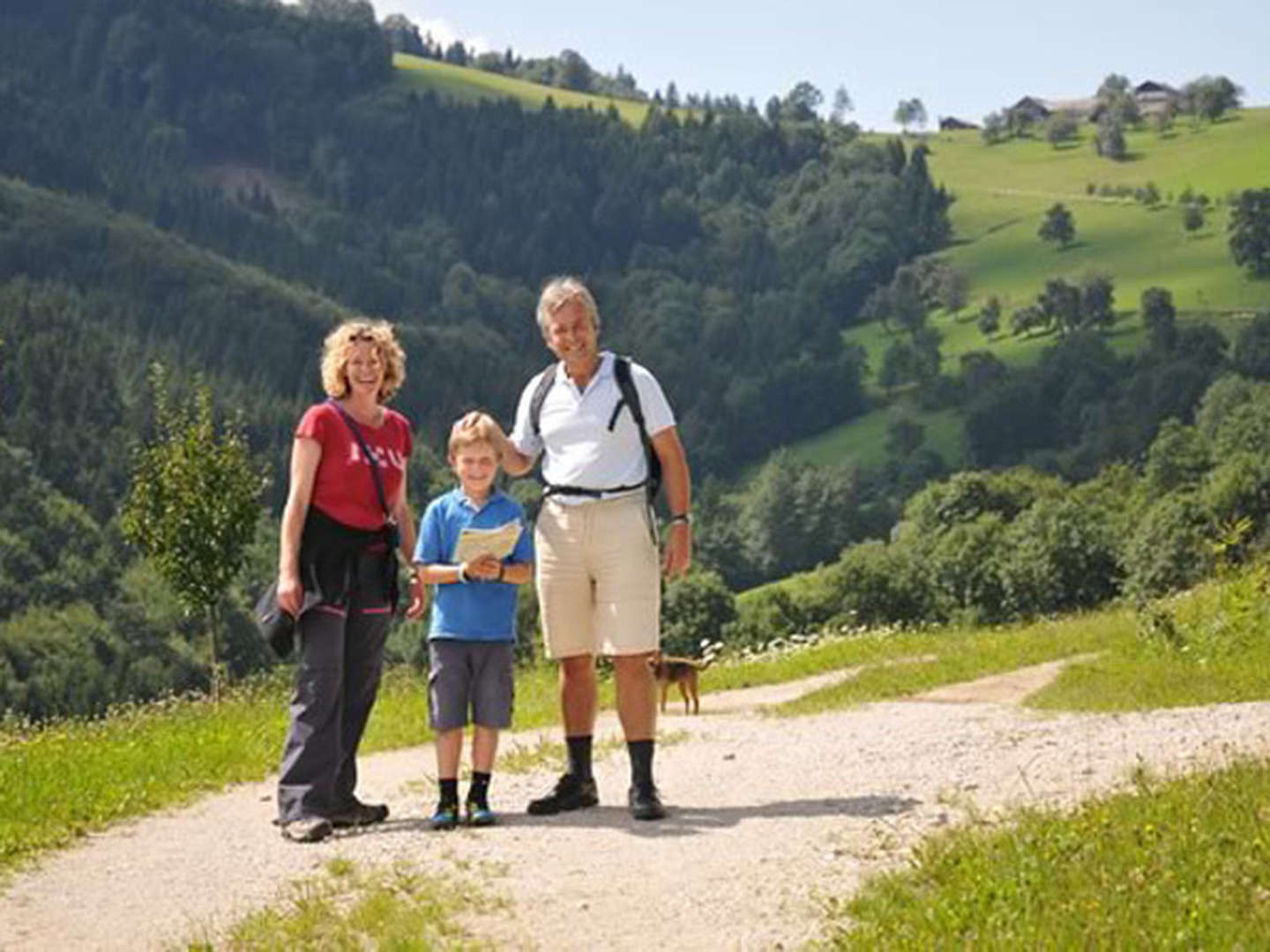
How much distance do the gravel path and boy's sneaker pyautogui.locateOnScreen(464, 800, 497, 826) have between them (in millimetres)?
95

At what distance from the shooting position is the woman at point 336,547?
386 inches

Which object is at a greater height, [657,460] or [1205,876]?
[657,460]

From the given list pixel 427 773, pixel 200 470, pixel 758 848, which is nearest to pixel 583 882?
pixel 758 848

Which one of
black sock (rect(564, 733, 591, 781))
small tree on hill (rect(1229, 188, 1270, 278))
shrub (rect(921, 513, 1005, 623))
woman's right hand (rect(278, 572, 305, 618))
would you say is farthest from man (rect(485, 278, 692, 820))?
small tree on hill (rect(1229, 188, 1270, 278))

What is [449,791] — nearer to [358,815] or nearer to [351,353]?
[358,815]

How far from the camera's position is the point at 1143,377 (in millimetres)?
165250

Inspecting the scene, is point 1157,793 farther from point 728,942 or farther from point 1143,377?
point 1143,377

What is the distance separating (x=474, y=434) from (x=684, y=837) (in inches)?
93.1

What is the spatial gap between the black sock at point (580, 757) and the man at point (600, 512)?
0.44 feet

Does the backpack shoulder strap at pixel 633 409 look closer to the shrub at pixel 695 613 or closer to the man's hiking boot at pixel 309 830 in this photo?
the man's hiking boot at pixel 309 830

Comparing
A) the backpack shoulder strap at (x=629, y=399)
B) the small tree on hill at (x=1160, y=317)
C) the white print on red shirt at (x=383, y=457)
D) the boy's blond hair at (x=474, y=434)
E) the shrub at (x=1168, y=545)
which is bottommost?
the shrub at (x=1168, y=545)

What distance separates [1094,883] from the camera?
6957 millimetres

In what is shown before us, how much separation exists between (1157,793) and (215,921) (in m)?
4.14

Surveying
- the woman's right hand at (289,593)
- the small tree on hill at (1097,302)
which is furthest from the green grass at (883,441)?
the woman's right hand at (289,593)
